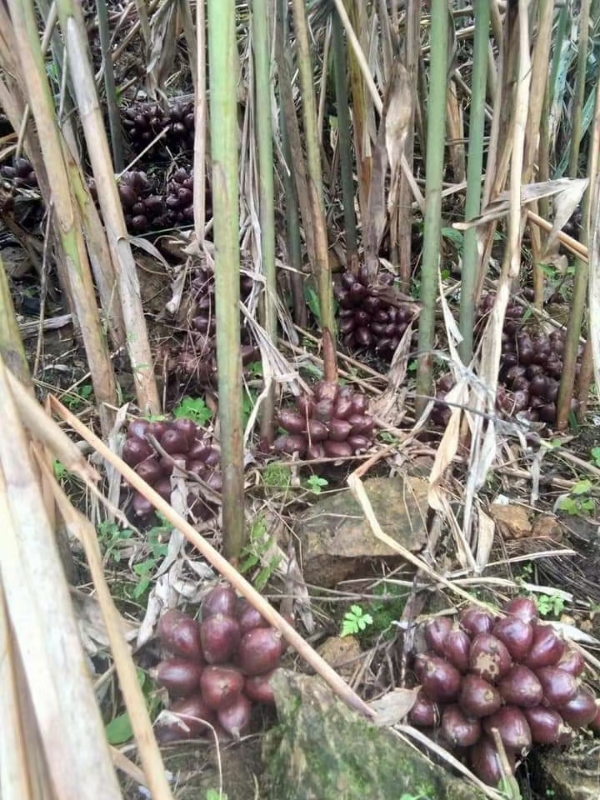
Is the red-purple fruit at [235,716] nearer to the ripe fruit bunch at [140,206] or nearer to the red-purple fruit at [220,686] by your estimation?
the red-purple fruit at [220,686]

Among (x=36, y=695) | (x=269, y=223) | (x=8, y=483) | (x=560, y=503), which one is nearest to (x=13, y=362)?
(x=8, y=483)

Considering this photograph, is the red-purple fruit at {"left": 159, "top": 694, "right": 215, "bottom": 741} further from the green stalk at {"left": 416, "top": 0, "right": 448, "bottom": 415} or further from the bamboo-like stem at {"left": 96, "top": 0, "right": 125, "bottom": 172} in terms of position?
the bamboo-like stem at {"left": 96, "top": 0, "right": 125, "bottom": 172}

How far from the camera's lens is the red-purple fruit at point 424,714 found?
1.10 metres

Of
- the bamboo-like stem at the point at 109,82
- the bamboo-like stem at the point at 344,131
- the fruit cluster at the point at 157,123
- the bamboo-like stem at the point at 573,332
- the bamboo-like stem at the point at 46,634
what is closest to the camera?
the bamboo-like stem at the point at 46,634

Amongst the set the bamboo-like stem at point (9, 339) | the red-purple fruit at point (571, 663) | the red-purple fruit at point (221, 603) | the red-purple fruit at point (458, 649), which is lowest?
the red-purple fruit at point (571, 663)

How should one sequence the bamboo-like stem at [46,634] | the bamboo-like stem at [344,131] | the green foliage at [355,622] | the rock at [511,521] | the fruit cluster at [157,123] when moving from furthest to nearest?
the fruit cluster at [157,123] → the bamboo-like stem at [344,131] → the rock at [511,521] → the green foliage at [355,622] → the bamboo-like stem at [46,634]

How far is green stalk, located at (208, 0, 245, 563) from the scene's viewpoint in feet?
3.23

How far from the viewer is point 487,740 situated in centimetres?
106

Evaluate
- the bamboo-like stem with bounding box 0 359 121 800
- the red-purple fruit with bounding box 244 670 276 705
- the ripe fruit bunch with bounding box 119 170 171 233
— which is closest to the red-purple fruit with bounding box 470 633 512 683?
the red-purple fruit with bounding box 244 670 276 705

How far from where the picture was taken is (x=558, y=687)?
3.54 ft

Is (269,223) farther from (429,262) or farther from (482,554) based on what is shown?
(482,554)

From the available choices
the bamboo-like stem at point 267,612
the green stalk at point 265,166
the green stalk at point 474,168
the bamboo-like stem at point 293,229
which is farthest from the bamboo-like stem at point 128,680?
the bamboo-like stem at point 293,229

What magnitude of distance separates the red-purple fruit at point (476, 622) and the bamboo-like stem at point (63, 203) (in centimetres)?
93

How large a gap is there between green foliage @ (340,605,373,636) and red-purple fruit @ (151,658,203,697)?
32 cm
